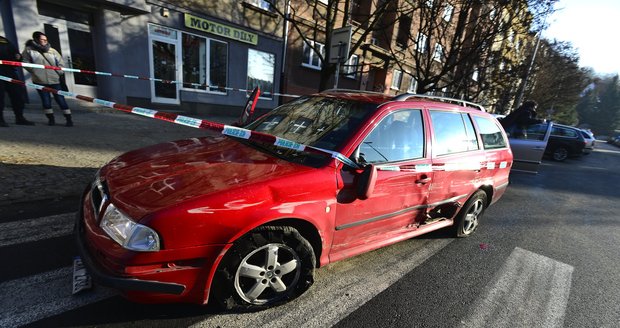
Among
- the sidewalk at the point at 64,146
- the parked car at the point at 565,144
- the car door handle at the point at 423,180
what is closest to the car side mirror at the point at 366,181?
the car door handle at the point at 423,180

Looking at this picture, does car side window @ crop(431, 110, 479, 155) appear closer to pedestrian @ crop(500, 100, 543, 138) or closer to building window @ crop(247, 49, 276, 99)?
pedestrian @ crop(500, 100, 543, 138)

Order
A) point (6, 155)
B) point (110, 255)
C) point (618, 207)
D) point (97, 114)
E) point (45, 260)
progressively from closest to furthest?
point (110, 255) < point (45, 260) < point (6, 155) < point (618, 207) < point (97, 114)

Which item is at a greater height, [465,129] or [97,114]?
[465,129]

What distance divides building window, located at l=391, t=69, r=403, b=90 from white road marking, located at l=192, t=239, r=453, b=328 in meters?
19.7

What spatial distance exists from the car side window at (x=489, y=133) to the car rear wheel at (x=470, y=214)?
684mm

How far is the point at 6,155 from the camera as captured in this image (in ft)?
15.6

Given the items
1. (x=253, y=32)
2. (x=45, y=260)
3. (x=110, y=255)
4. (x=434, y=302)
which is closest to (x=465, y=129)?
(x=434, y=302)

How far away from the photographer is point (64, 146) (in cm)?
563

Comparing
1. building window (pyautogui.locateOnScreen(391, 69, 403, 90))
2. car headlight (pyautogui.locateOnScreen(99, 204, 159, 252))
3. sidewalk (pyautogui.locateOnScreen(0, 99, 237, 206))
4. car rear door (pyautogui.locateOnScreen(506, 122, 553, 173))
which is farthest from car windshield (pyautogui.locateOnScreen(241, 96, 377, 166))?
building window (pyautogui.locateOnScreen(391, 69, 403, 90))

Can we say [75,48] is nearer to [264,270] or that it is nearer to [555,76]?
[264,270]

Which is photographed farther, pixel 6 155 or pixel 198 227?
pixel 6 155

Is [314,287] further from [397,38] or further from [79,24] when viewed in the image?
[397,38]

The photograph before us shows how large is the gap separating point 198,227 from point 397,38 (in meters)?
21.3

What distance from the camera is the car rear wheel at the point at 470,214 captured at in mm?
4004
